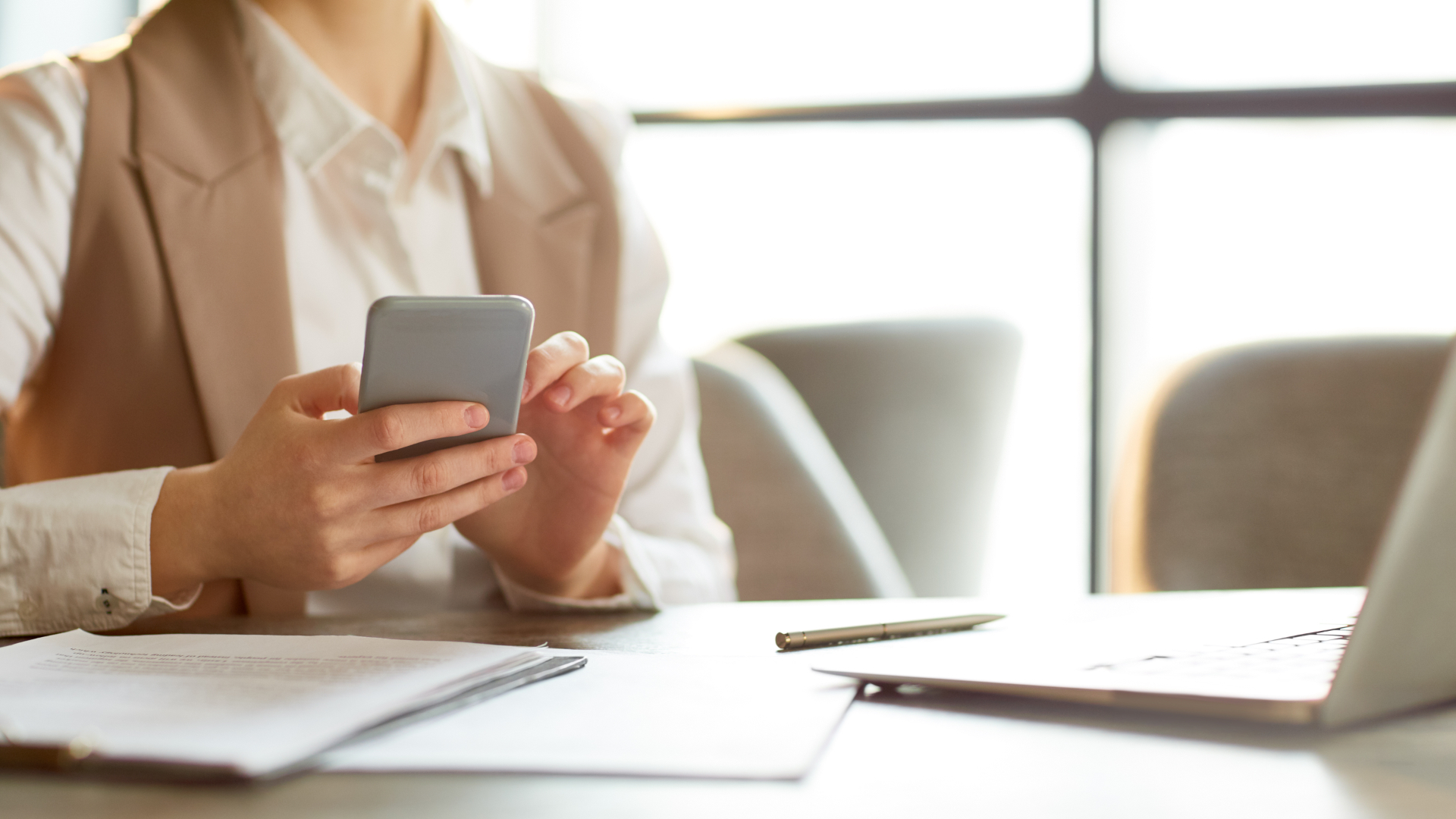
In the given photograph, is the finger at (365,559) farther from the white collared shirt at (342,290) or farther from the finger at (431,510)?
the white collared shirt at (342,290)

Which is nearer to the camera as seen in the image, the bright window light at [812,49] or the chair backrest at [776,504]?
the chair backrest at [776,504]

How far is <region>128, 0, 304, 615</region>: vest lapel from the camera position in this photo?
0.92 metres

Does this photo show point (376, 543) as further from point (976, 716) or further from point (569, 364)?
point (976, 716)

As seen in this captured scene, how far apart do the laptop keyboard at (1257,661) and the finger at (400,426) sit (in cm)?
34

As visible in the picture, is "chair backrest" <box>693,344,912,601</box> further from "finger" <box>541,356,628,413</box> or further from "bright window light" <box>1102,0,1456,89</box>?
"bright window light" <box>1102,0,1456,89</box>

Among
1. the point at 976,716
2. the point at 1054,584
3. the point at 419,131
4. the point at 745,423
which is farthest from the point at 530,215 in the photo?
the point at 1054,584

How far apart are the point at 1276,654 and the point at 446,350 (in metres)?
0.44

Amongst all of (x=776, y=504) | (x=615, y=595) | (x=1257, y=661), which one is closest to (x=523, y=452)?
(x=615, y=595)

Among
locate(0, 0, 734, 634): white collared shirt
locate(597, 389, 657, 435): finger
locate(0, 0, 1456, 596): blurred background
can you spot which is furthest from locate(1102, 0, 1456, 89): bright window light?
locate(597, 389, 657, 435): finger

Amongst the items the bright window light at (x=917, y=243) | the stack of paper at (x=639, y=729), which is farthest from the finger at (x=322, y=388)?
the bright window light at (x=917, y=243)

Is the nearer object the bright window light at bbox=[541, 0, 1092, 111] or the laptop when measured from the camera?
the laptop

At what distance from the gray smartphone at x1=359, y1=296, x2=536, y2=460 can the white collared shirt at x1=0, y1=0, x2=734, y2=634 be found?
0.81 ft

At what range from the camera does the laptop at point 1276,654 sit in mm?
341

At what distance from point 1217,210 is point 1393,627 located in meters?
1.88
